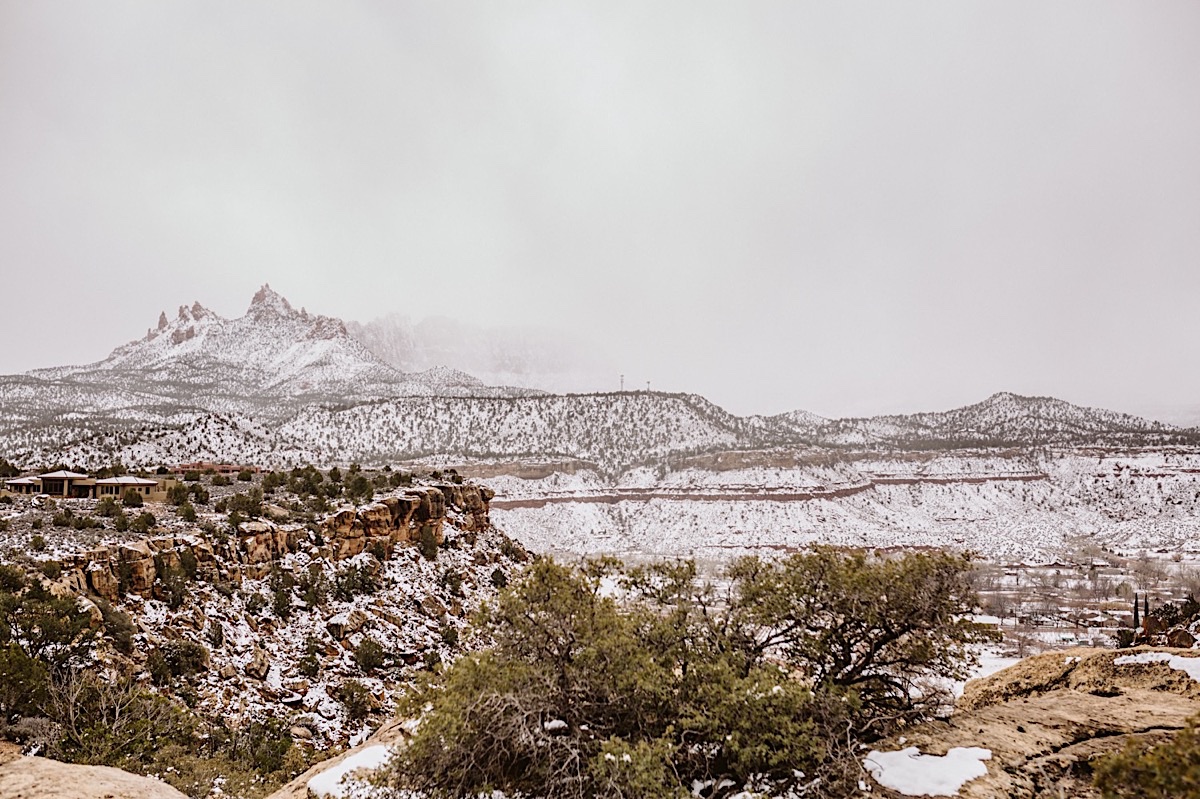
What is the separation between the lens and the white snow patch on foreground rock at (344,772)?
9.77 metres

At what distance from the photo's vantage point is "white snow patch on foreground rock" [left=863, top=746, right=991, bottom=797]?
7.44m

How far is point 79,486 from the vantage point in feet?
104

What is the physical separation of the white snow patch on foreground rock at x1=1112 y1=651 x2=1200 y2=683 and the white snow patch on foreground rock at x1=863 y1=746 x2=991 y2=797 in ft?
15.1

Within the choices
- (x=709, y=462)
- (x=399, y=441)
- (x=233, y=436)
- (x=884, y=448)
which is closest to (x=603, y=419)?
(x=709, y=462)

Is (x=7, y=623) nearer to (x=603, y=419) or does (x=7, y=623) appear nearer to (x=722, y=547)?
(x=722, y=547)

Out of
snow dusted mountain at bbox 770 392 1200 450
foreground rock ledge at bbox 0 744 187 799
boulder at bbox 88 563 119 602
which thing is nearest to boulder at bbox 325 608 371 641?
boulder at bbox 88 563 119 602

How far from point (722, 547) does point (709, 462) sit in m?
32.5

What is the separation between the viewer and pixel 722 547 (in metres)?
89.4

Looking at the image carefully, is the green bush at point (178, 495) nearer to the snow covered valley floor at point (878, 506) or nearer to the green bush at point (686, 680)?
the green bush at point (686, 680)

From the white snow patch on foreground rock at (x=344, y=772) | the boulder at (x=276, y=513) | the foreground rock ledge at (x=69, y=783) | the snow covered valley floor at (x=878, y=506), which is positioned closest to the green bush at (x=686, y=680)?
the white snow patch on foreground rock at (x=344, y=772)

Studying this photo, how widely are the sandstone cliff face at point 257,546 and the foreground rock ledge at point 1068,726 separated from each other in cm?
2258

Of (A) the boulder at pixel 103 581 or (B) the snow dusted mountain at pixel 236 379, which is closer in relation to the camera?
(A) the boulder at pixel 103 581

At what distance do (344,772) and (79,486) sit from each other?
3204cm

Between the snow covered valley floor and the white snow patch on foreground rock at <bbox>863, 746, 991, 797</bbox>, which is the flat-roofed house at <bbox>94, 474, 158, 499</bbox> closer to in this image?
the white snow patch on foreground rock at <bbox>863, 746, 991, 797</bbox>
